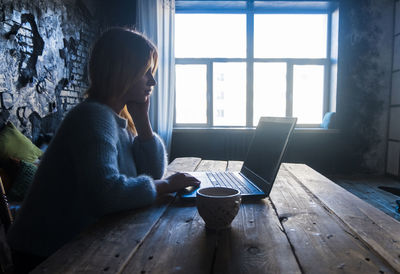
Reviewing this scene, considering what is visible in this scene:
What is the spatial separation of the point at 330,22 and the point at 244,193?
4.32 m

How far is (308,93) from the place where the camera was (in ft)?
14.6

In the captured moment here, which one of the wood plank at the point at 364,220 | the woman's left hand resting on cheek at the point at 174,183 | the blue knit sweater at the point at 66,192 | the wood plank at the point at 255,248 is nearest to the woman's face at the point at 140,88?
the blue knit sweater at the point at 66,192

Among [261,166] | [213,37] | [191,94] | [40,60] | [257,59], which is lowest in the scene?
[261,166]

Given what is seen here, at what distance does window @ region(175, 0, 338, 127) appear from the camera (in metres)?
4.35

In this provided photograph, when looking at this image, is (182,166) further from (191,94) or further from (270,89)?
(270,89)

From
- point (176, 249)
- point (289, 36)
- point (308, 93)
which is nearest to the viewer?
point (176, 249)

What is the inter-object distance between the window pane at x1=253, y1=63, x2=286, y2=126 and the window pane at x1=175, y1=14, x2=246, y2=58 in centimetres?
41

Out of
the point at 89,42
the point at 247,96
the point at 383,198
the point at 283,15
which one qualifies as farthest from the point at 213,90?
the point at 383,198

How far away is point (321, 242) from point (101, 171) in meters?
0.53

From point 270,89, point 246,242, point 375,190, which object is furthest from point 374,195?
point 246,242

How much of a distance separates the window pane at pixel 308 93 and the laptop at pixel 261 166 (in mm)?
3439

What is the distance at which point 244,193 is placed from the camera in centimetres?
94

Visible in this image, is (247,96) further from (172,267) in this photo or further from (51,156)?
(172,267)

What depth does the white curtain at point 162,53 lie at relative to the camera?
13.5 ft
